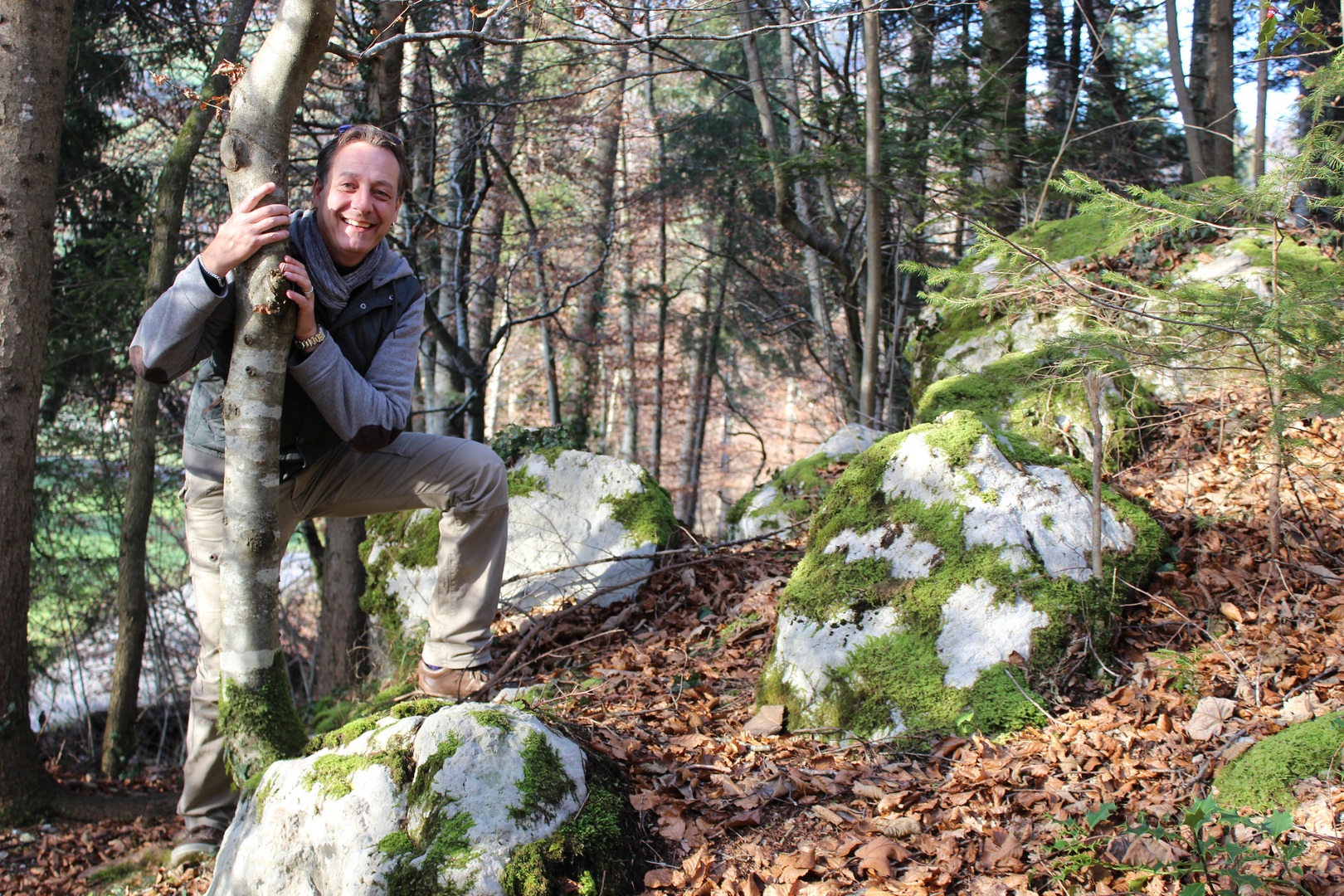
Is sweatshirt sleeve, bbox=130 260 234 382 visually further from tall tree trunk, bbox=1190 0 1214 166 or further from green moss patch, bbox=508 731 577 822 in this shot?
tall tree trunk, bbox=1190 0 1214 166

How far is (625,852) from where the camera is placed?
243cm

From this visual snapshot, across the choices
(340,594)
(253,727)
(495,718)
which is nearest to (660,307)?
(340,594)

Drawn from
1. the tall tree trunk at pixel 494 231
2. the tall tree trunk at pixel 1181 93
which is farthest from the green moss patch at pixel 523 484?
the tall tree trunk at pixel 1181 93

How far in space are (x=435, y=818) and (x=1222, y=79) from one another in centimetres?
946

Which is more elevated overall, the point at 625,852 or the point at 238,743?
the point at 238,743

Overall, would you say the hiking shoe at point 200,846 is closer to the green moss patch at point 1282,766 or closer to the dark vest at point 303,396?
the dark vest at point 303,396

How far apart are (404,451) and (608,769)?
1.75m

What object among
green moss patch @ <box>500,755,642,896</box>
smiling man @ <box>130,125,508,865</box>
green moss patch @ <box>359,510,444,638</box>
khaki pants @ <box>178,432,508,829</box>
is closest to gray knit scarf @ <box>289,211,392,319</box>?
smiling man @ <box>130,125,508,865</box>

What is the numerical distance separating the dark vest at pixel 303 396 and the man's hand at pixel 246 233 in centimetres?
52

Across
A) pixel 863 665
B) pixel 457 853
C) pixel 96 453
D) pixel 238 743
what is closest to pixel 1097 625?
pixel 863 665

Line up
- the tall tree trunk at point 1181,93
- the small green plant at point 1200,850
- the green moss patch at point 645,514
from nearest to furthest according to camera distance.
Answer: the small green plant at point 1200,850 < the green moss patch at point 645,514 < the tall tree trunk at point 1181,93

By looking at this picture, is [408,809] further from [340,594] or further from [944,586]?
[340,594]

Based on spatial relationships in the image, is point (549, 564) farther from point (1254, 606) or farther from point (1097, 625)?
point (1254, 606)

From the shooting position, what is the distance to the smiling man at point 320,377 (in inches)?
112
